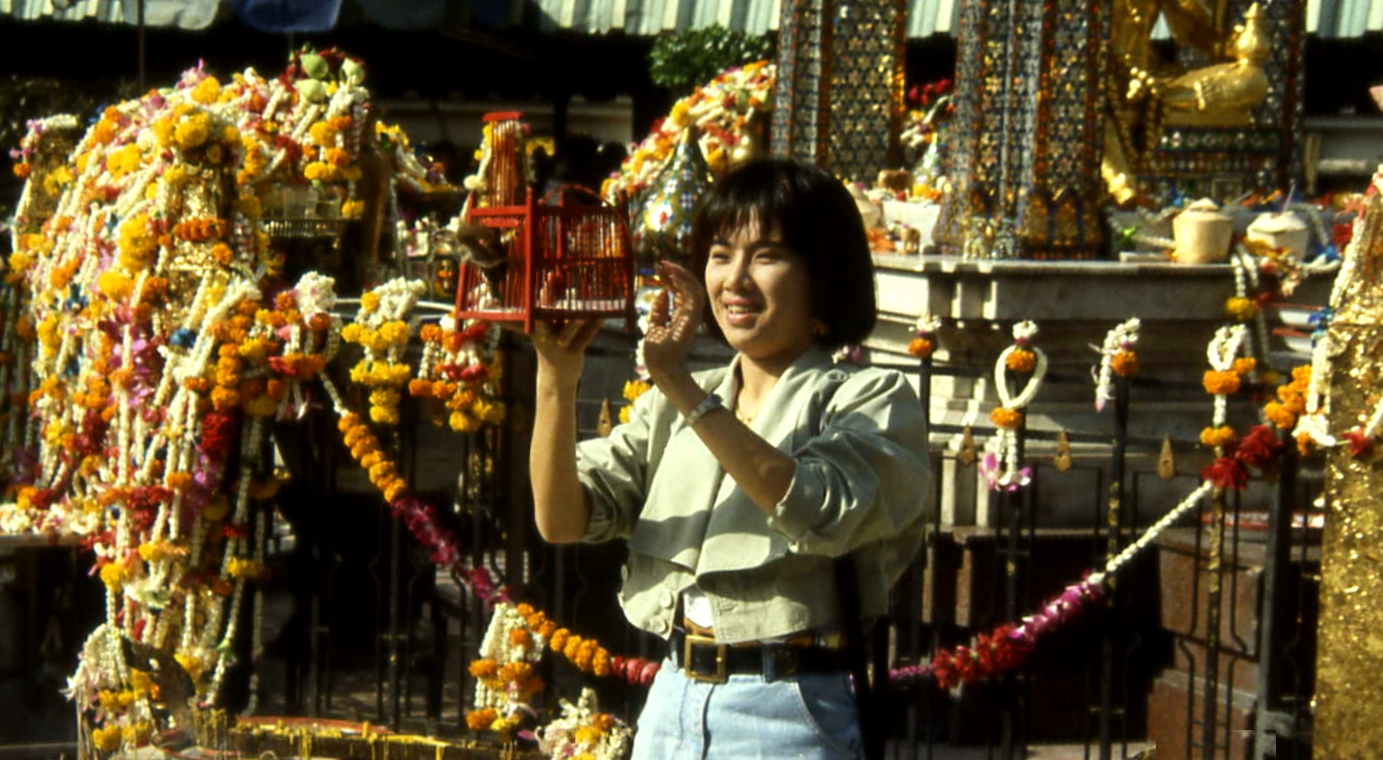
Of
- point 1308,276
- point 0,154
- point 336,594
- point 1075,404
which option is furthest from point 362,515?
point 0,154

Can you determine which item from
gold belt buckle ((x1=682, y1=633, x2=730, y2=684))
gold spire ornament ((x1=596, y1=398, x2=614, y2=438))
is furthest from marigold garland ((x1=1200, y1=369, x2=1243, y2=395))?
gold belt buckle ((x1=682, y1=633, x2=730, y2=684))

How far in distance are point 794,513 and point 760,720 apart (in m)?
0.37

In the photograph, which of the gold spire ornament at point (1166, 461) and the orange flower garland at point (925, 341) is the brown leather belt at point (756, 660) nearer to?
the gold spire ornament at point (1166, 461)

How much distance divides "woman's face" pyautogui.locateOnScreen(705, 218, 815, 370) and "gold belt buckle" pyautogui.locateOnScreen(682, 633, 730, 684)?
0.47 m

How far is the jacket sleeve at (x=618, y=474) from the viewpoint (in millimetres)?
3381

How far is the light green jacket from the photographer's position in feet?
10.1

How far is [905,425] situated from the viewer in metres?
3.19

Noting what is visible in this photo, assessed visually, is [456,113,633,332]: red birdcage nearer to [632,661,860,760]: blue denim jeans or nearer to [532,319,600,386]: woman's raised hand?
[532,319,600,386]: woman's raised hand

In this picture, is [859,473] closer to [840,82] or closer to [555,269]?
[555,269]

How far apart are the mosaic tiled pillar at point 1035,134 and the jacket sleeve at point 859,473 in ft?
17.0

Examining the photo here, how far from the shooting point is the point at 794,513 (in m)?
3.01

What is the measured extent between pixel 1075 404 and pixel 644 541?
421 centimetres

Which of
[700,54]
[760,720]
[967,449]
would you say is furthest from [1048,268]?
[700,54]

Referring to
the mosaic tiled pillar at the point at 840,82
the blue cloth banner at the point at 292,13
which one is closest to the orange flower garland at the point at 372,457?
the mosaic tiled pillar at the point at 840,82
